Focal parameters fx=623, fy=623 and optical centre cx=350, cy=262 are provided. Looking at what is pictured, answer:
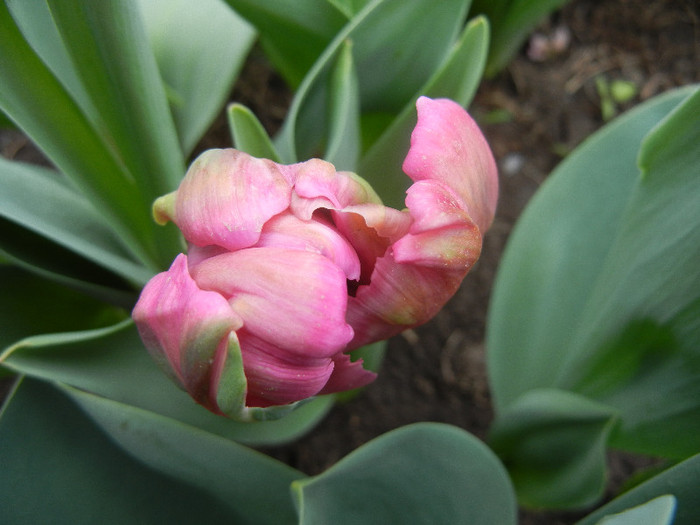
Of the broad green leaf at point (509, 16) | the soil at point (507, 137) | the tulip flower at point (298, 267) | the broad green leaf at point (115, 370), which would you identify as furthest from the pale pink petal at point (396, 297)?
the broad green leaf at point (509, 16)

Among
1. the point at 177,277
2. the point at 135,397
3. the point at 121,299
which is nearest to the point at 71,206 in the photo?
the point at 121,299

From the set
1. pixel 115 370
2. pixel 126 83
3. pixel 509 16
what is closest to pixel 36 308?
pixel 115 370

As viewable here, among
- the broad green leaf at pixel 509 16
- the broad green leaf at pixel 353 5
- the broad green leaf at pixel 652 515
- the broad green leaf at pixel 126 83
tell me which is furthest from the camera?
the broad green leaf at pixel 509 16

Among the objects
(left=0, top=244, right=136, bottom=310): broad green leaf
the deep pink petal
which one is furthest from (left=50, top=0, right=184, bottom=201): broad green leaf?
the deep pink petal

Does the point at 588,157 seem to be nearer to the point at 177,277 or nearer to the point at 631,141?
the point at 631,141

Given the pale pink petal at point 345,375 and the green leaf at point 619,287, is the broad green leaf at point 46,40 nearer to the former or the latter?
the pale pink petal at point 345,375

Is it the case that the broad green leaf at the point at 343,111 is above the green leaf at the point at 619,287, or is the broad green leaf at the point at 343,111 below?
above

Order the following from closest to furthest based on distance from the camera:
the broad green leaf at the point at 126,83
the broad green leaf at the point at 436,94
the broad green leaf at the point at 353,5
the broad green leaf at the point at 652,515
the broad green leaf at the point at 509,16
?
the broad green leaf at the point at 652,515 → the broad green leaf at the point at 126,83 → the broad green leaf at the point at 436,94 → the broad green leaf at the point at 353,5 → the broad green leaf at the point at 509,16
